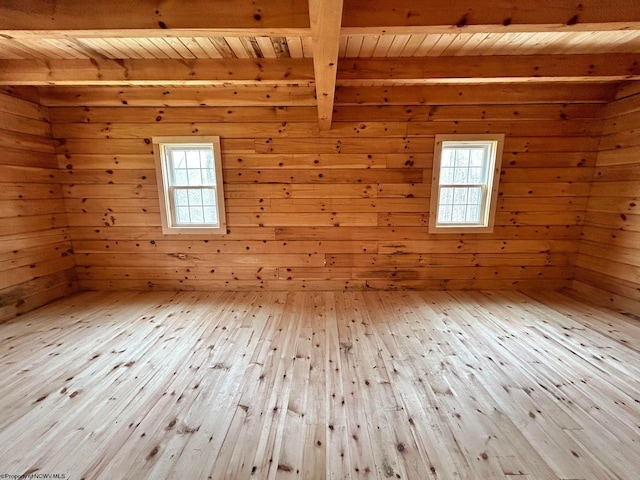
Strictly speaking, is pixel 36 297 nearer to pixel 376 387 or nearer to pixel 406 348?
pixel 376 387

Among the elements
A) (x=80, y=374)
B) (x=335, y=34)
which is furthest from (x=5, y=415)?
(x=335, y=34)

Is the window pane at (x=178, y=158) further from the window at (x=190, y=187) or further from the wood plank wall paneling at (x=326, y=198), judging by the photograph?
the wood plank wall paneling at (x=326, y=198)

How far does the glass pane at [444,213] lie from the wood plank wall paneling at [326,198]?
0.77 feet

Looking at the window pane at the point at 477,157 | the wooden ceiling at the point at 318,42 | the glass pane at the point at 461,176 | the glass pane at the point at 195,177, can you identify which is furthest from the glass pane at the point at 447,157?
the glass pane at the point at 195,177

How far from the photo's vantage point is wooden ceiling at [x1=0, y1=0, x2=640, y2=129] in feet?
4.77

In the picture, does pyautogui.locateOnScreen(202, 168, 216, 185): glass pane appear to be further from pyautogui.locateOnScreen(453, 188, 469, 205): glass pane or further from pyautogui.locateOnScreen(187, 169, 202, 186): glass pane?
pyautogui.locateOnScreen(453, 188, 469, 205): glass pane

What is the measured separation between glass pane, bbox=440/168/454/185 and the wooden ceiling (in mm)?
1009

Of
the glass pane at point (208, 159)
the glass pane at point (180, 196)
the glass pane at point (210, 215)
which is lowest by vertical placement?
the glass pane at point (210, 215)

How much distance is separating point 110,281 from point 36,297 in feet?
2.16

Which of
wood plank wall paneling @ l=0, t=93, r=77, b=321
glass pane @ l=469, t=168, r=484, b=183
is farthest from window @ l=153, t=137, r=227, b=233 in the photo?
glass pane @ l=469, t=168, r=484, b=183

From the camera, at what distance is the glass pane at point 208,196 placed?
323 centimetres

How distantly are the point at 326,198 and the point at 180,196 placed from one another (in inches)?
72.7

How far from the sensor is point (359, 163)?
3117 millimetres

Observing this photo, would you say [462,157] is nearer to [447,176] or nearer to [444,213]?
[447,176]
